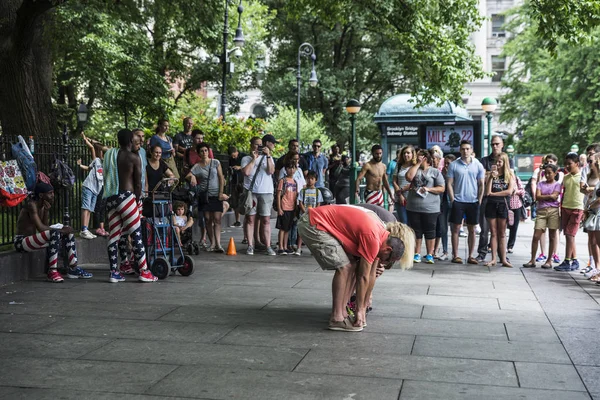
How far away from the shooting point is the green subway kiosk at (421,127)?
21.0m

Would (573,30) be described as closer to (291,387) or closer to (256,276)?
(256,276)

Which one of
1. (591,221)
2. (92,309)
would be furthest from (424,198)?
(92,309)

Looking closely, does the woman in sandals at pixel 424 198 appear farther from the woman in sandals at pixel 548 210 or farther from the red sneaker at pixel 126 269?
the red sneaker at pixel 126 269

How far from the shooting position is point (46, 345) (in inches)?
261

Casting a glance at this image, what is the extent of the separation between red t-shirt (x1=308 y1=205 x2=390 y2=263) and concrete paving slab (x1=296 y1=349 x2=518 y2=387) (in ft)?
3.48

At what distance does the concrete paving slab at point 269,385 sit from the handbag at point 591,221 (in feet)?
21.9

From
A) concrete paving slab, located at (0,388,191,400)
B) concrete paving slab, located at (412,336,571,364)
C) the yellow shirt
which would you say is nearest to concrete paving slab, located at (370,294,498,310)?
concrete paving slab, located at (412,336,571,364)

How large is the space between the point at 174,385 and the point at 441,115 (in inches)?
844

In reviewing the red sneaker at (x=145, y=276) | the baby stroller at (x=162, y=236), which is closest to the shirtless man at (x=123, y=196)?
the red sneaker at (x=145, y=276)

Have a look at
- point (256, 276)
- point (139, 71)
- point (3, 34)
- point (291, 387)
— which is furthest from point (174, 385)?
point (139, 71)

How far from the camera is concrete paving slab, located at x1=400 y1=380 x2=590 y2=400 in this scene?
5.22 m

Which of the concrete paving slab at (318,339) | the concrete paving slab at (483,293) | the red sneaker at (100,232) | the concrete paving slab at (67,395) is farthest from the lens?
the red sneaker at (100,232)

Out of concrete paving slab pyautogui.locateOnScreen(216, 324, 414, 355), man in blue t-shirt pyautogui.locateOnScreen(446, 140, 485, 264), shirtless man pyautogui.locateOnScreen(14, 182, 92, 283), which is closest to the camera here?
concrete paving slab pyautogui.locateOnScreen(216, 324, 414, 355)

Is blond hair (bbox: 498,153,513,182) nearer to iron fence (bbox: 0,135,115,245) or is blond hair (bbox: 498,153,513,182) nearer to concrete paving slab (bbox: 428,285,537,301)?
concrete paving slab (bbox: 428,285,537,301)
